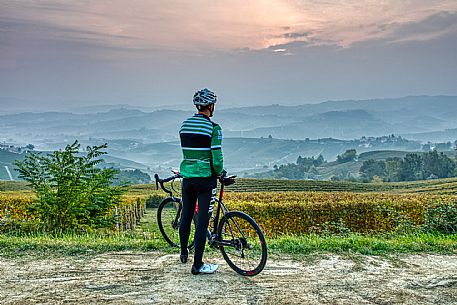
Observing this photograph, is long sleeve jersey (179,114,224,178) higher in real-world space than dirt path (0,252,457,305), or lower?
higher

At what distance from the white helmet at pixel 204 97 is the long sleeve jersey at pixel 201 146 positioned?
17cm

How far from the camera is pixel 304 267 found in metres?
6.41

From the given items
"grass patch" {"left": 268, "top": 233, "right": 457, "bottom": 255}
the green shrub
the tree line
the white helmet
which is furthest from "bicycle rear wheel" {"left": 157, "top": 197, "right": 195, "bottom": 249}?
the tree line

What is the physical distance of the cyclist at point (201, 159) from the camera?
18.5ft

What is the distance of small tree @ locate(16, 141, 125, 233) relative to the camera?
11.5 m

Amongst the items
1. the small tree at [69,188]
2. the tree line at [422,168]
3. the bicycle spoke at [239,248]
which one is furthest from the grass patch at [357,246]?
the tree line at [422,168]

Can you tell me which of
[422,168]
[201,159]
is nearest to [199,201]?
[201,159]

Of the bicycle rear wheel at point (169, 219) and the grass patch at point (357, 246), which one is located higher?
the bicycle rear wheel at point (169, 219)

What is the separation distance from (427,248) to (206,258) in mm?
3794

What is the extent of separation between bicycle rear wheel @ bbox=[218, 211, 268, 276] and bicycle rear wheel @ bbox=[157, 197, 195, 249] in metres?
1.12

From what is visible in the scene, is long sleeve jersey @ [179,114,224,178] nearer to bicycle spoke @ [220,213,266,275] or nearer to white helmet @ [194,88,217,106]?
white helmet @ [194,88,217,106]

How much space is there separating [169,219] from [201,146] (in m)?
2.55

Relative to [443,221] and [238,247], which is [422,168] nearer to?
[443,221]

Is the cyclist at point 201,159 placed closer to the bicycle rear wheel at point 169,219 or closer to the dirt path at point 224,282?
the dirt path at point 224,282
